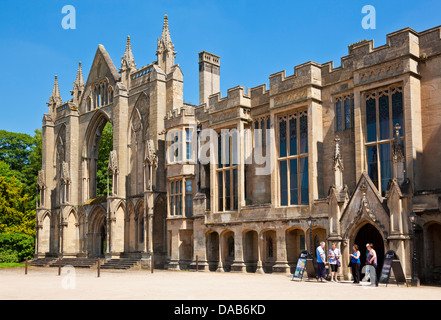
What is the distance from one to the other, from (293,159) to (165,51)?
17004 millimetres

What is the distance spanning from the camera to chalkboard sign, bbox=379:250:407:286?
18.8 m

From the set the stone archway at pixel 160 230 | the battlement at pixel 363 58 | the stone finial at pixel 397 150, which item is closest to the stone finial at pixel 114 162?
the stone archway at pixel 160 230

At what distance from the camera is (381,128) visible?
2442 centimetres

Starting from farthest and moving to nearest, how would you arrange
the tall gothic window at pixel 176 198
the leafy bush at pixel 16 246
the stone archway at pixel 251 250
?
the leafy bush at pixel 16 246
the tall gothic window at pixel 176 198
the stone archway at pixel 251 250

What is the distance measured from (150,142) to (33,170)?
3136 centimetres

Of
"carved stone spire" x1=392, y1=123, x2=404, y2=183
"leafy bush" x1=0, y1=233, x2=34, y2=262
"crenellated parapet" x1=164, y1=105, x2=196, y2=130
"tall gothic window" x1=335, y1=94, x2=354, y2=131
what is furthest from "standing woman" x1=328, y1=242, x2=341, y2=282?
"leafy bush" x1=0, y1=233, x2=34, y2=262

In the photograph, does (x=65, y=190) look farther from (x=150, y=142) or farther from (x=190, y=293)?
(x=190, y=293)

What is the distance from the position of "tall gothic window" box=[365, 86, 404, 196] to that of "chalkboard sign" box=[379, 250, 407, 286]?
5249 millimetres

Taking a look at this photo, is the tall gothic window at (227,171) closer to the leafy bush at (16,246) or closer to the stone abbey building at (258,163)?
the stone abbey building at (258,163)

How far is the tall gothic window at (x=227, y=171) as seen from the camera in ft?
104

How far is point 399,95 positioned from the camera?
77.9 ft

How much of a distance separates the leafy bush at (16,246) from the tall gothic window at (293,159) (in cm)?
2993

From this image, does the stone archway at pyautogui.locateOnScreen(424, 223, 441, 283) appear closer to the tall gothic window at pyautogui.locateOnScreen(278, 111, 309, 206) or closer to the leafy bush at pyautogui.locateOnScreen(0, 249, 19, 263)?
the tall gothic window at pyautogui.locateOnScreen(278, 111, 309, 206)
